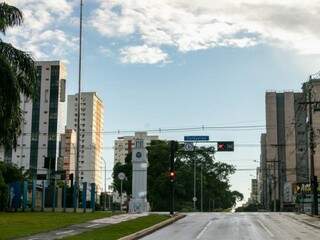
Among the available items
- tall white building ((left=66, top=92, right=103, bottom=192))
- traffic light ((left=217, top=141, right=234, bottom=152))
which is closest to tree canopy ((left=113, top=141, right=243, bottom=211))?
tall white building ((left=66, top=92, right=103, bottom=192))

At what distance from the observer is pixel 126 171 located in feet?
400

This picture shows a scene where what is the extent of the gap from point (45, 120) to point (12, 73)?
335ft

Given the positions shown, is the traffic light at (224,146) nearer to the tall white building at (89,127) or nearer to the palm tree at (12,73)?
the palm tree at (12,73)

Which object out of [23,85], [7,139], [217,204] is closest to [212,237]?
[23,85]

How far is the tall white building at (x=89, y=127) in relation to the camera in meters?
109

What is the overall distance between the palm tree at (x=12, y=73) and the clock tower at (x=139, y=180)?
30819 millimetres

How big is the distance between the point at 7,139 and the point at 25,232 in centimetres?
1057

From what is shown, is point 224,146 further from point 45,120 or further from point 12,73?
point 45,120

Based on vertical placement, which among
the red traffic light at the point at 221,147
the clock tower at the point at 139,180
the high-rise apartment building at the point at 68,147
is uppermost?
the high-rise apartment building at the point at 68,147

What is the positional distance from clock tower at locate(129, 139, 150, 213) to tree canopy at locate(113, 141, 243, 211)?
128 ft

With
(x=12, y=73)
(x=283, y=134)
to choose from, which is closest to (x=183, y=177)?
(x=283, y=134)

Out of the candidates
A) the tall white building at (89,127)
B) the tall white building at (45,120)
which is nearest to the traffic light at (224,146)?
the tall white building at (89,127)

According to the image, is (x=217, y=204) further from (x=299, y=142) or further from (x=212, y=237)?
(x=212, y=237)

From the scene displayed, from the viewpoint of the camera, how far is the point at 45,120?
427ft
